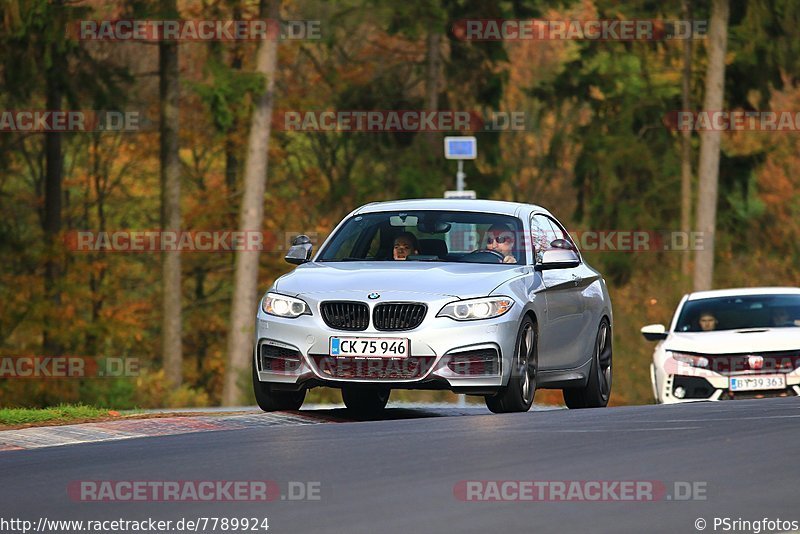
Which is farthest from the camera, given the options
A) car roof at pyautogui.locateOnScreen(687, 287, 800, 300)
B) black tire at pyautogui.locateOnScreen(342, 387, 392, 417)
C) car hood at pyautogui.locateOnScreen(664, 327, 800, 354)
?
car roof at pyautogui.locateOnScreen(687, 287, 800, 300)

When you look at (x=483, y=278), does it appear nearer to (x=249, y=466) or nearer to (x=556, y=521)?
(x=249, y=466)

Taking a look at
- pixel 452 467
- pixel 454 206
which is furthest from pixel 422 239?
pixel 452 467

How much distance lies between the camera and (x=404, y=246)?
15.6m

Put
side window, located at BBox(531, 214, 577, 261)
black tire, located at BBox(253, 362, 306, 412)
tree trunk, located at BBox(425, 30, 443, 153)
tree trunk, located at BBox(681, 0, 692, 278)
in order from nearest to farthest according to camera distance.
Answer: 1. black tire, located at BBox(253, 362, 306, 412)
2. side window, located at BBox(531, 214, 577, 261)
3. tree trunk, located at BBox(681, 0, 692, 278)
4. tree trunk, located at BBox(425, 30, 443, 153)

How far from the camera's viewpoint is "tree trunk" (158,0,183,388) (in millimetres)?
41188

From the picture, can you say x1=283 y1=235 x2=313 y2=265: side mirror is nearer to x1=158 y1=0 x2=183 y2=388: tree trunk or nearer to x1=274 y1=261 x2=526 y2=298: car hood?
x1=274 y1=261 x2=526 y2=298: car hood

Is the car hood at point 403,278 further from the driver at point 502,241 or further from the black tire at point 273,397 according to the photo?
the black tire at point 273,397

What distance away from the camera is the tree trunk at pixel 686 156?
143 feet

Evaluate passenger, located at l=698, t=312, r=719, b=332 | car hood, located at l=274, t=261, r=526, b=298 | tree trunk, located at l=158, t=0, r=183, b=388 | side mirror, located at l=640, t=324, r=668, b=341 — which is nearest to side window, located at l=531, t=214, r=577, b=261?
car hood, located at l=274, t=261, r=526, b=298

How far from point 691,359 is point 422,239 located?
581cm

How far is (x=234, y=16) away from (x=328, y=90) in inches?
395

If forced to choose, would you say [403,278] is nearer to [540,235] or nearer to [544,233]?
[540,235]

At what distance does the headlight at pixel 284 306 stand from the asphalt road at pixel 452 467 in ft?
4.06

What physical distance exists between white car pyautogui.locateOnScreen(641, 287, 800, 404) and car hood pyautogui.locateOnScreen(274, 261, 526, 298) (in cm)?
557
